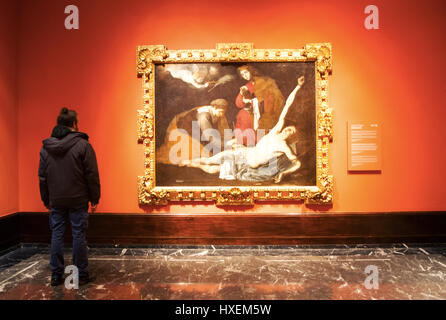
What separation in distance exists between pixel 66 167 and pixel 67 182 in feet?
0.55

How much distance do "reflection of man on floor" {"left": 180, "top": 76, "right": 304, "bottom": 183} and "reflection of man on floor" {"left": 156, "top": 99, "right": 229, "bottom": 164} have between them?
0.58 feet

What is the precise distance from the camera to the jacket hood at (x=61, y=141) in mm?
2883

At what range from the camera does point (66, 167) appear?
2902mm

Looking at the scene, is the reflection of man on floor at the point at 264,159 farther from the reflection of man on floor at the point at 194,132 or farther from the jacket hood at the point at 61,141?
the jacket hood at the point at 61,141

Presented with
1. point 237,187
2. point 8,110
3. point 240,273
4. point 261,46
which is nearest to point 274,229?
point 237,187

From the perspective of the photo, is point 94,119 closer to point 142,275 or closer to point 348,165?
point 142,275

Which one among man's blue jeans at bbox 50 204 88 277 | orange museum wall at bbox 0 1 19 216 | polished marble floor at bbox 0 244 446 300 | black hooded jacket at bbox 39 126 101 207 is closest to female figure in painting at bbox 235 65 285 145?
polished marble floor at bbox 0 244 446 300

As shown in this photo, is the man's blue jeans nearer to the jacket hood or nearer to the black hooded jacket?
the black hooded jacket

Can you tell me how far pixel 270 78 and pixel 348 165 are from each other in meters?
1.85

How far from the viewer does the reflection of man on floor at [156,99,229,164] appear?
13.6 ft

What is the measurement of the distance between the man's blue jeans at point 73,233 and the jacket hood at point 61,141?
670 mm

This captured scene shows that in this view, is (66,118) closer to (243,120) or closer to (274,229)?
(243,120)

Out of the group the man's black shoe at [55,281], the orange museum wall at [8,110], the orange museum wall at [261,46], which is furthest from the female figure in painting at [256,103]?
the orange museum wall at [8,110]
